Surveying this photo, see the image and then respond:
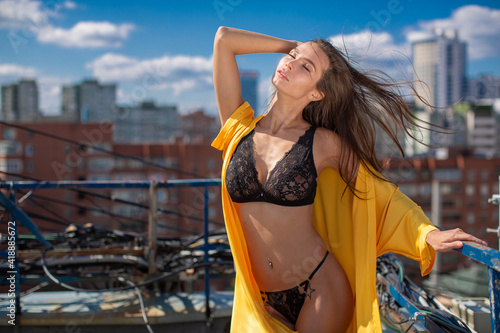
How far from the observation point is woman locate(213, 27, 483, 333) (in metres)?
1.73

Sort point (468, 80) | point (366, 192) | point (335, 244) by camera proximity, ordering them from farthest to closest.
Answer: point (468, 80)
point (335, 244)
point (366, 192)

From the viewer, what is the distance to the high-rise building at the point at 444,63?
149625mm

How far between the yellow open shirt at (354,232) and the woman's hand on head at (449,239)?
0.05 m

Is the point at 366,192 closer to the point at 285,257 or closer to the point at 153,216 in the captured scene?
the point at 285,257

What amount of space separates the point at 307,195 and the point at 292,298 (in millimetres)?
416

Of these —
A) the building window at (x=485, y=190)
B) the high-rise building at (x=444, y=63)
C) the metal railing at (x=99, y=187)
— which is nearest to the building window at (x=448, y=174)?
the building window at (x=485, y=190)

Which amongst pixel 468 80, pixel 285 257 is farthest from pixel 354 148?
pixel 468 80

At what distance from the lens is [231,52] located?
1.93 meters

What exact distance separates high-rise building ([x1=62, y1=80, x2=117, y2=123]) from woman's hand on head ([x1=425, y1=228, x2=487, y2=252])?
78.8 m

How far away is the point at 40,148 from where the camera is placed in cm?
4828

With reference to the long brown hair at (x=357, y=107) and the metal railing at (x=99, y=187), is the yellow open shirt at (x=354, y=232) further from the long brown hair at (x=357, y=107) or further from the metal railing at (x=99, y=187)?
the metal railing at (x=99, y=187)

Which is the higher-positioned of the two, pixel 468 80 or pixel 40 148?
pixel 468 80

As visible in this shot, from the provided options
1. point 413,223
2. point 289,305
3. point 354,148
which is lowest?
point 289,305

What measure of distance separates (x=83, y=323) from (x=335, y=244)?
182 cm
